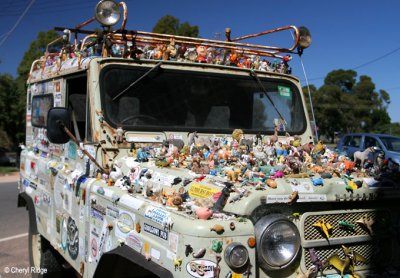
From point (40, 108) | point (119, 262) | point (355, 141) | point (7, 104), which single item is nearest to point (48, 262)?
point (40, 108)

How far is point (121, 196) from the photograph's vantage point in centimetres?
293

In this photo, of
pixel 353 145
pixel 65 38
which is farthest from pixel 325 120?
pixel 65 38

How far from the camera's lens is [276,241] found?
2.41 m

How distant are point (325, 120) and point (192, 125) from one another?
39.3 m

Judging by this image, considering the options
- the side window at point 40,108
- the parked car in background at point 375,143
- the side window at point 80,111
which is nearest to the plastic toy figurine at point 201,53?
the side window at point 80,111

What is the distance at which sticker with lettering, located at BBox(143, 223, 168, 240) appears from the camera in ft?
7.95

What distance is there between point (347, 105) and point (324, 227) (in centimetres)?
4188

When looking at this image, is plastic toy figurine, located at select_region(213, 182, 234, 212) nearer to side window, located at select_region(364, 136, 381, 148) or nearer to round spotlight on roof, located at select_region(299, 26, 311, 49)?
round spotlight on roof, located at select_region(299, 26, 311, 49)

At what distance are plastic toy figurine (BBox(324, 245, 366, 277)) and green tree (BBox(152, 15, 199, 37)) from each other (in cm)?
2235

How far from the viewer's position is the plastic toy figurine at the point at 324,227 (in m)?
2.59

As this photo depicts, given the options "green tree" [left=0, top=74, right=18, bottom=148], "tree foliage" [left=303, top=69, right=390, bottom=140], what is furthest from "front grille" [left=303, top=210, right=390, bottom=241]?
"tree foliage" [left=303, top=69, right=390, bottom=140]

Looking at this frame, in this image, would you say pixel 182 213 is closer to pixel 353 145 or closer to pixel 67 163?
pixel 67 163

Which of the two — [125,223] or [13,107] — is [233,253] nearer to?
[125,223]

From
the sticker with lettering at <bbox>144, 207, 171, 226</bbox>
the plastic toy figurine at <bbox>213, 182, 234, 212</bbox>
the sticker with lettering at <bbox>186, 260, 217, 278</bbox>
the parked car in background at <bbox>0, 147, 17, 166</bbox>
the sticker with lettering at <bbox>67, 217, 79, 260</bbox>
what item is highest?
the plastic toy figurine at <bbox>213, 182, 234, 212</bbox>
